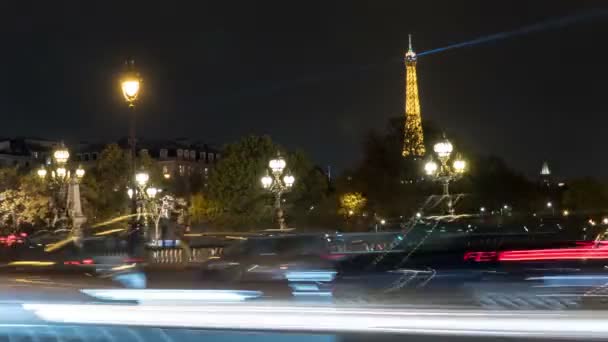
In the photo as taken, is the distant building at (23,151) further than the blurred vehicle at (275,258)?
Yes

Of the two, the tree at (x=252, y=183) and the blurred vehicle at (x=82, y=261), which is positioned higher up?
the tree at (x=252, y=183)

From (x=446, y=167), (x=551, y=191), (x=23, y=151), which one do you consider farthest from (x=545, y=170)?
(x=446, y=167)

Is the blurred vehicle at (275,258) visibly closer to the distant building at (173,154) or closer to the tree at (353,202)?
the tree at (353,202)

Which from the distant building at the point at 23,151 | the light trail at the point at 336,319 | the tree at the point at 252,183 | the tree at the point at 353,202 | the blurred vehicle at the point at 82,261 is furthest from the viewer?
the distant building at the point at 23,151

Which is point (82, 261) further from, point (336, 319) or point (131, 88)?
point (336, 319)

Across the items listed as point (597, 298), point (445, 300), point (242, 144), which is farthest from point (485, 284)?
point (242, 144)

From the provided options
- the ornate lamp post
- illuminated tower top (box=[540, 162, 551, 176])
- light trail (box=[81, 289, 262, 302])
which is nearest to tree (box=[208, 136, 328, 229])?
the ornate lamp post

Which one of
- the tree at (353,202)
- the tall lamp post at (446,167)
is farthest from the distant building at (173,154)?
the tall lamp post at (446,167)

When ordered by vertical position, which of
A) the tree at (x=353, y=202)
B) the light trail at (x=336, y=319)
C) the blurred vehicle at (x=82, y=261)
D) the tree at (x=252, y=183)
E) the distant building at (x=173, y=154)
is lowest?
the light trail at (x=336, y=319)

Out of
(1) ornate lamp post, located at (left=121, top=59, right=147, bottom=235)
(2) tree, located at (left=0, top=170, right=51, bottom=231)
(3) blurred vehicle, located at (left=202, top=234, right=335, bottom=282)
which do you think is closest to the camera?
(3) blurred vehicle, located at (left=202, top=234, right=335, bottom=282)

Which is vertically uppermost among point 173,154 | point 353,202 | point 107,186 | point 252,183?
point 173,154

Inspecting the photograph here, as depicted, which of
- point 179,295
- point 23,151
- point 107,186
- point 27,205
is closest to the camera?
point 179,295

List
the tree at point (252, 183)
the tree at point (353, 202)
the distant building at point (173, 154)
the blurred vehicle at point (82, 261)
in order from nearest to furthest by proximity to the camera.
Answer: the blurred vehicle at point (82, 261) < the tree at point (353, 202) < the tree at point (252, 183) < the distant building at point (173, 154)

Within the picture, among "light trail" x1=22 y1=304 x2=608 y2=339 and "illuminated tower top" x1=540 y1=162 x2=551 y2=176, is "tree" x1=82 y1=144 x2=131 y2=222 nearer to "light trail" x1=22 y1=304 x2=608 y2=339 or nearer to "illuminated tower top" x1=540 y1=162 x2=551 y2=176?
"light trail" x1=22 y1=304 x2=608 y2=339
